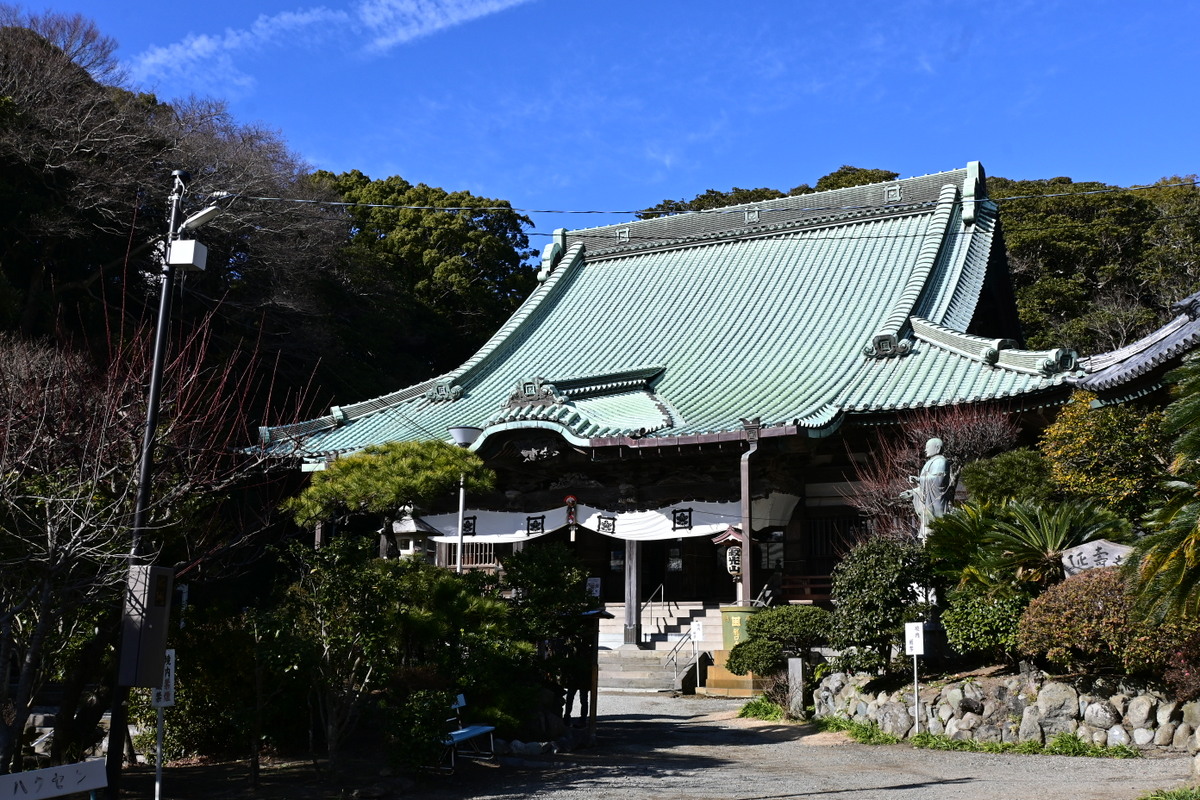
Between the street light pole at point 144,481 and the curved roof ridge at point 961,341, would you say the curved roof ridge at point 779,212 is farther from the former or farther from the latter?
the street light pole at point 144,481

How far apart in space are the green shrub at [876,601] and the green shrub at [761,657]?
1555mm

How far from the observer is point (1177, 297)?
3058 centimetres

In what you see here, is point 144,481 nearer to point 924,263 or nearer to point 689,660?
point 689,660

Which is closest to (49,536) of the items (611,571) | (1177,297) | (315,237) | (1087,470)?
(1087,470)

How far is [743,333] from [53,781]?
1839cm

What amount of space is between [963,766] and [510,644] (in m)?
4.53

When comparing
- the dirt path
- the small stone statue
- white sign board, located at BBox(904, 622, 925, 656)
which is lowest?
the dirt path

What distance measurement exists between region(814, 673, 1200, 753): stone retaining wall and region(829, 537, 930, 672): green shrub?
538 millimetres

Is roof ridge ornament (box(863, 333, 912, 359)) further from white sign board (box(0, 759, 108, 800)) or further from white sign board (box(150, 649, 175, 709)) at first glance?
white sign board (box(0, 759, 108, 800))

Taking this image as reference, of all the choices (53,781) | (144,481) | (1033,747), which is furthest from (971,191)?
(53,781)

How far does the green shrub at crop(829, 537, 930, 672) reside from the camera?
12.6m

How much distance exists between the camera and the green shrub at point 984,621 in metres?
11.6

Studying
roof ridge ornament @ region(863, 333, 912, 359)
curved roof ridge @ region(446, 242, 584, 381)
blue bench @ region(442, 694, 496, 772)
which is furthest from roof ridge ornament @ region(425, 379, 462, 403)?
blue bench @ region(442, 694, 496, 772)

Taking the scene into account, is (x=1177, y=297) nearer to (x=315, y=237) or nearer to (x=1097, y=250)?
(x=1097, y=250)
